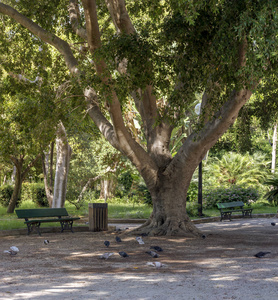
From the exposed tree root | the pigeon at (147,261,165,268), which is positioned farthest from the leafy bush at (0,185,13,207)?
the pigeon at (147,261,165,268)

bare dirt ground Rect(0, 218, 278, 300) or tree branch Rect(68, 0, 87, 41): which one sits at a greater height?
tree branch Rect(68, 0, 87, 41)

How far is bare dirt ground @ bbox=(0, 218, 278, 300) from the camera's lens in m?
5.47

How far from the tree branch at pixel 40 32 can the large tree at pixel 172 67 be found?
3cm

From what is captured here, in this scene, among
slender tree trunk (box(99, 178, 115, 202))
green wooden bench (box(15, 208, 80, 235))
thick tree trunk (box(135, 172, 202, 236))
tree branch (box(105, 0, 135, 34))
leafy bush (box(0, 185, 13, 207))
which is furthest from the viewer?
slender tree trunk (box(99, 178, 115, 202))

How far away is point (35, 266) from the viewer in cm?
760

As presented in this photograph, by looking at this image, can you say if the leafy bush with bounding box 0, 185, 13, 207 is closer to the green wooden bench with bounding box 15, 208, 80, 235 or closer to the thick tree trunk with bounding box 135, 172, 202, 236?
the green wooden bench with bounding box 15, 208, 80, 235

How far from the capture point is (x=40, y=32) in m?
12.0

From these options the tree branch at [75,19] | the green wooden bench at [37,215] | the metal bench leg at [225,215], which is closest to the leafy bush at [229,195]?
the metal bench leg at [225,215]

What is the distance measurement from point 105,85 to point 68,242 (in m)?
4.04

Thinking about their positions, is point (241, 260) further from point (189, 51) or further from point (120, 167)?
point (120, 167)

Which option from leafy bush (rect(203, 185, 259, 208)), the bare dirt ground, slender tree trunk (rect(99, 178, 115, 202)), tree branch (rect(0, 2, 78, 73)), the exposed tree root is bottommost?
the bare dirt ground

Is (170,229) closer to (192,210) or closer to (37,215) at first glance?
(37,215)

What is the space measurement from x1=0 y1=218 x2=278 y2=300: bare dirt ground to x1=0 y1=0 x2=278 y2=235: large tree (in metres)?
1.99

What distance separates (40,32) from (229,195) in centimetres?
1429
